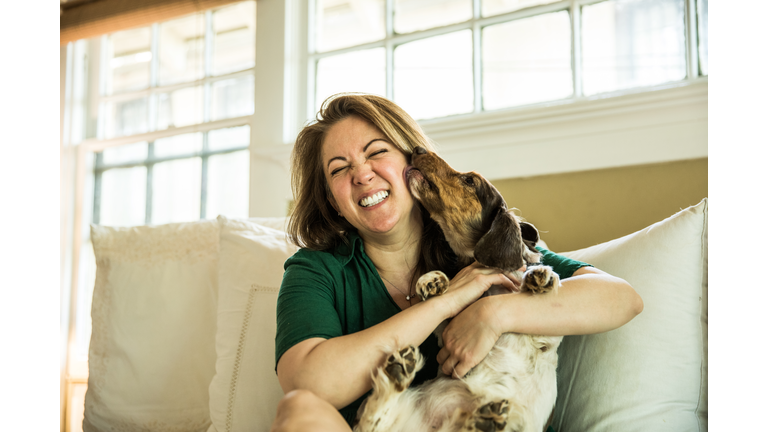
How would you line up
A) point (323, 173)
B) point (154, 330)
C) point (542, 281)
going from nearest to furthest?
point (542, 281) → point (323, 173) → point (154, 330)

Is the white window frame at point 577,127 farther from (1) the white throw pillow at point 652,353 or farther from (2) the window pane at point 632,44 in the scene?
(1) the white throw pillow at point 652,353

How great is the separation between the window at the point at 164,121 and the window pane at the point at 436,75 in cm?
97

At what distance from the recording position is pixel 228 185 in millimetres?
3025

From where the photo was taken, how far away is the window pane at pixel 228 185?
2.97m

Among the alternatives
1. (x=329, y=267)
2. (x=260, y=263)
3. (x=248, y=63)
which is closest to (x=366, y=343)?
(x=329, y=267)

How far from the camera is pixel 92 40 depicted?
11.7ft

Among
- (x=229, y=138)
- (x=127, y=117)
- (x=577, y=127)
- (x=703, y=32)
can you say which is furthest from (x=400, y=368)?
(x=127, y=117)

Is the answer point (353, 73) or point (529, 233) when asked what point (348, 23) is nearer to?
point (353, 73)

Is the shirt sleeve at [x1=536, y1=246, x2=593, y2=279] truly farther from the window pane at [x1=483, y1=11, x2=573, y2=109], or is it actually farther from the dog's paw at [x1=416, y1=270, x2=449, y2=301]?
the window pane at [x1=483, y1=11, x2=573, y2=109]

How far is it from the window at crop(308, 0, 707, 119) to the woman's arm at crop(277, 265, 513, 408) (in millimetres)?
1523

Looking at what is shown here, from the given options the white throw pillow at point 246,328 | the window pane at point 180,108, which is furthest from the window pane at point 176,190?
the white throw pillow at point 246,328

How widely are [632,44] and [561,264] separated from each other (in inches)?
50.4

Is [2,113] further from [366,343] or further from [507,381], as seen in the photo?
[507,381]
